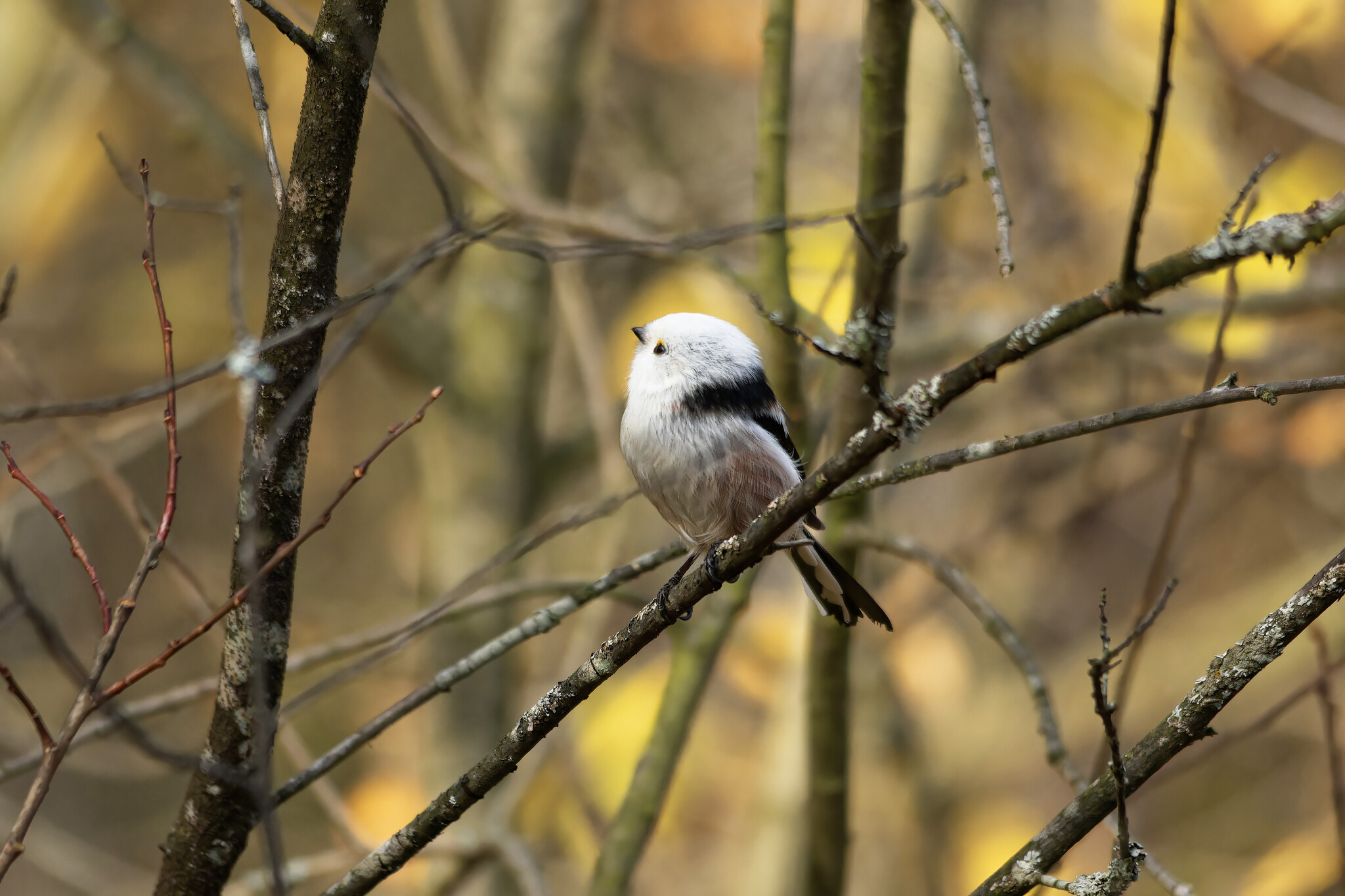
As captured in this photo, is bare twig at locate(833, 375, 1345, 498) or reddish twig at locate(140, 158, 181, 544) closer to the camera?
bare twig at locate(833, 375, 1345, 498)

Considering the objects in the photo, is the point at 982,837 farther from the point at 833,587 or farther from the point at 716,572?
the point at 716,572

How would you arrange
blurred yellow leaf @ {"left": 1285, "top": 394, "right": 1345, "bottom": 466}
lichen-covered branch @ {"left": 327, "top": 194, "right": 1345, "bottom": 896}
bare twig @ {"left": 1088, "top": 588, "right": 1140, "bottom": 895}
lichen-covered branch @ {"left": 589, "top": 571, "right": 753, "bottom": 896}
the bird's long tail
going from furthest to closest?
blurred yellow leaf @ {"left": 1285, "top": 394, "right": 1345, "bottom": 466} < lichen-covered branch @ {"left": 589, "top": 571, "right": 753, "bottom": 896} < the bird's long tail < bare twig @ {"left": 1088, "top": 588, "right": 1140, "bottom": 895} < lichen-covered branch @ {"left": 327, "top": 194, "right": 1345, "bottom": 896}

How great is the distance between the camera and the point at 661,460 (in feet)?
7.13

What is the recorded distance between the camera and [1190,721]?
4.63 ft

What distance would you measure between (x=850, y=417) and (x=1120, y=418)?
1406mm

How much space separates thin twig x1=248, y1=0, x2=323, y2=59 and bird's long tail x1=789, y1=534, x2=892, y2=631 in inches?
52.2

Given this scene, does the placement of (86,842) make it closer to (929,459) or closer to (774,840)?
(774,840)

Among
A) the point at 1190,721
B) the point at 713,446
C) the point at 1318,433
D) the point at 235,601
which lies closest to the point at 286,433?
the point at 235,601

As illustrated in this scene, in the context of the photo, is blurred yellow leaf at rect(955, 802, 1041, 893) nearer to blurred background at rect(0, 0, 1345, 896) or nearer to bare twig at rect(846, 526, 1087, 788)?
blurred background at rect(0, 0, 1345, 896)

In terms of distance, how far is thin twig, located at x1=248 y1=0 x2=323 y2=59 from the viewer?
1.41m

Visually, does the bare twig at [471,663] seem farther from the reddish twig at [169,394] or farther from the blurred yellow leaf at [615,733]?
the blurred yellow leaf at [615,733]

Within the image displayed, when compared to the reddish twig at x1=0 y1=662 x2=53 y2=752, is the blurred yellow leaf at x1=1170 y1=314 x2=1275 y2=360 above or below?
above

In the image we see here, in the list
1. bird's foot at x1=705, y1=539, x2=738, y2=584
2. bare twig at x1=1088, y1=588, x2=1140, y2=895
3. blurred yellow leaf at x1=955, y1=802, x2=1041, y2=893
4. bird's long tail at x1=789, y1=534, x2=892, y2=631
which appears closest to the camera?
bare twig at x1=1088, y1=588, x2=1140, y2=895

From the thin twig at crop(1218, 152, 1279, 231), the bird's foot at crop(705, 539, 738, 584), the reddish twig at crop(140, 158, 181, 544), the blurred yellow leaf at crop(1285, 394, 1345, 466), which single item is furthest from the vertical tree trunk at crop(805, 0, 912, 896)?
the blurred yellow leaf at crop(1285, 394, 1345, 466)
